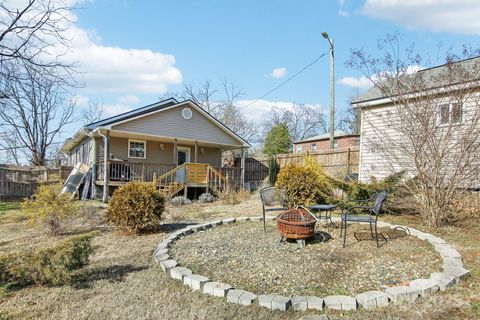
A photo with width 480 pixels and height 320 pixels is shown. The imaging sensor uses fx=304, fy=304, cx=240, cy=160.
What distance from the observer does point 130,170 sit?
44.5 feet

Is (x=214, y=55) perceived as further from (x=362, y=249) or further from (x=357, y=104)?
(x=362, y=249)

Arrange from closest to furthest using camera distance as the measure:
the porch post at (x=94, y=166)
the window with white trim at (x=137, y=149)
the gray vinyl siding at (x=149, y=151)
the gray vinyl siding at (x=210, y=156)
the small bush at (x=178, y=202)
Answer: the small bush at (x=178, y=202)
the porch post at (x=94, y=166)
the gray vinyl siding at (x=149, y=151)
the window with white trim at (x=137, y=149)
the gray vinyl siding at (x=210, y=156)

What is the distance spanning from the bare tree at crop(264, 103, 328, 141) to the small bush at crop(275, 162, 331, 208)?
35668mm

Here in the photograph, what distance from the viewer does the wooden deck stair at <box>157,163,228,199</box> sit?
13062 mm

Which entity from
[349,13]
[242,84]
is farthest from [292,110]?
[349,13]

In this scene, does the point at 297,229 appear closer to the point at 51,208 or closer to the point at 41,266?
the point at 41,266

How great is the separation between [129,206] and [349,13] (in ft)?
34.2

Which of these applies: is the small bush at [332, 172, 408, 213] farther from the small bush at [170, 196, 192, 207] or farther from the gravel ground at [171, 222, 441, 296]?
the small bush at [170, 196, 192, 207]

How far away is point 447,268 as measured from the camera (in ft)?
12.2

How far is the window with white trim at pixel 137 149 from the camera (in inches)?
606


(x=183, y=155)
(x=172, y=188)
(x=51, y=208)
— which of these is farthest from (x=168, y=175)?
(x=51, y=208)

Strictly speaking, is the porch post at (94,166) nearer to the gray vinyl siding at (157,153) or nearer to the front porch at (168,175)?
the front porch at (168,175)

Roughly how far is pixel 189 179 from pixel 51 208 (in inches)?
300

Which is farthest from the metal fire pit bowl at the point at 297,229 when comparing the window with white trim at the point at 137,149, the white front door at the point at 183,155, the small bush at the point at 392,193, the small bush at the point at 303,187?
the white front door at the point at 183,155
